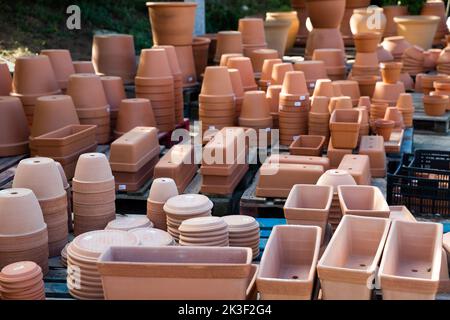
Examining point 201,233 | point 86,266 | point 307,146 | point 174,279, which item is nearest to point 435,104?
point 307,146

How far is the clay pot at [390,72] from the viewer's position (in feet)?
21.8

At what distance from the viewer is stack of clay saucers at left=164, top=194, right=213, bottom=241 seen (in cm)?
318

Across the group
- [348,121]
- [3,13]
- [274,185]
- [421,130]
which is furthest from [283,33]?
[3,13]

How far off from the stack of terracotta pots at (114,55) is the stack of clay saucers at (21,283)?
394 cm

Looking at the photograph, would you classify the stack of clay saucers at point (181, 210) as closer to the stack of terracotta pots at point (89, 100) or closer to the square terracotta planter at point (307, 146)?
the square terracotta planter at point (307, 146)

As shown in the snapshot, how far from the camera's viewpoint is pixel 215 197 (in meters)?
4.41

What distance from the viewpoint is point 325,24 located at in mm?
8602

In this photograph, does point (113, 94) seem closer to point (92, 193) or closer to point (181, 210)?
point (92, 193)

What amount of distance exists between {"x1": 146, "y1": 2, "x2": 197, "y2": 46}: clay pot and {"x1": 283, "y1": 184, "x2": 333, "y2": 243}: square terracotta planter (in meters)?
3.99

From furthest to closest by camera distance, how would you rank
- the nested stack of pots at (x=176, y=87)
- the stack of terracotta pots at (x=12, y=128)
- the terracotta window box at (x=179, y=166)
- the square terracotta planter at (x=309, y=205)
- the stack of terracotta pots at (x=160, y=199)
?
the nested stack of pots at (x=176, y=87) → the stack of terracotta pots at (x=12, y=128) → the terracotta window box at (x=179, y=166) → the stack of terracotta pots at (x=160, y=199) → the square terracotta planter at (x=309, y=205)

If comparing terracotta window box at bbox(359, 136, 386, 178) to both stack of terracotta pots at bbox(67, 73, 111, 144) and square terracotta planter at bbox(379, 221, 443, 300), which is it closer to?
square terracotta planter at bbox(379, 221, 443, 300)

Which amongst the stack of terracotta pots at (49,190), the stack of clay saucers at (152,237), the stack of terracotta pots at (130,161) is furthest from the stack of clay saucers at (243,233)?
the stack of terracotta pots at (130,161)

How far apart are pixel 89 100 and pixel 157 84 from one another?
2.32 feet
